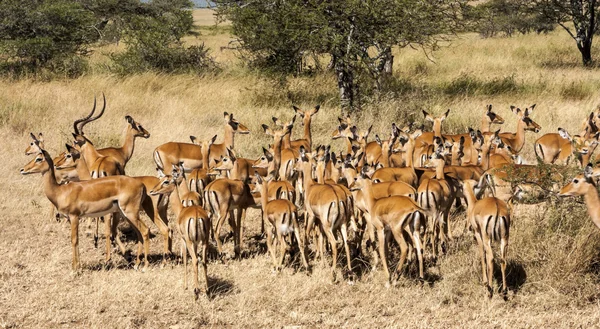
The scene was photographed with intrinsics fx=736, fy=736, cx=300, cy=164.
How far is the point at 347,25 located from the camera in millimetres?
13039

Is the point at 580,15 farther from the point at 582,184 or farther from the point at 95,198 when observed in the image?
the point at 95,198

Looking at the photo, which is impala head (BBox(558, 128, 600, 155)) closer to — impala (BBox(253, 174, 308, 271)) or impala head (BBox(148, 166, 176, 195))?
impala (BBox(253, 174, 308, 271))

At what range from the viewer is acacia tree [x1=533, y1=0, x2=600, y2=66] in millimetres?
20141

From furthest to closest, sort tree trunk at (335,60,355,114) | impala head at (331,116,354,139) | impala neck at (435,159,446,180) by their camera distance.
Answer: tree trunk at (335,60,355,114)
impala head at (331,116,354,139)
impala neck at (435,159,446,180)

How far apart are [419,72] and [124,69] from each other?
296 inches

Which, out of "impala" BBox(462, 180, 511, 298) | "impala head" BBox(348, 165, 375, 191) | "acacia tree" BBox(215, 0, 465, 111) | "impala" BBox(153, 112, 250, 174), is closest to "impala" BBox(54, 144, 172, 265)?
"impala" BBox(153, 112, 250, 174)

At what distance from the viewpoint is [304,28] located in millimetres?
13047

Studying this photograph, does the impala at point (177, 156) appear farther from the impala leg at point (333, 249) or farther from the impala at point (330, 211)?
the impala leg at point (333, 249)

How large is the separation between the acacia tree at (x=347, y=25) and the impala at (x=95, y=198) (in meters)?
6.06

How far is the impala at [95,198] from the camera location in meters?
6.93

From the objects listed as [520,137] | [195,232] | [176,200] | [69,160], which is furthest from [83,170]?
[520,137]

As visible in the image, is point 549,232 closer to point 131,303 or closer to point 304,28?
point 131,303

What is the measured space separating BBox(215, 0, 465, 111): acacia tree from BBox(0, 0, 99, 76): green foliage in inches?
239

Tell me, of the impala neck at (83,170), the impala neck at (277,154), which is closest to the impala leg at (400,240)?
the impala neck at (277,154)
